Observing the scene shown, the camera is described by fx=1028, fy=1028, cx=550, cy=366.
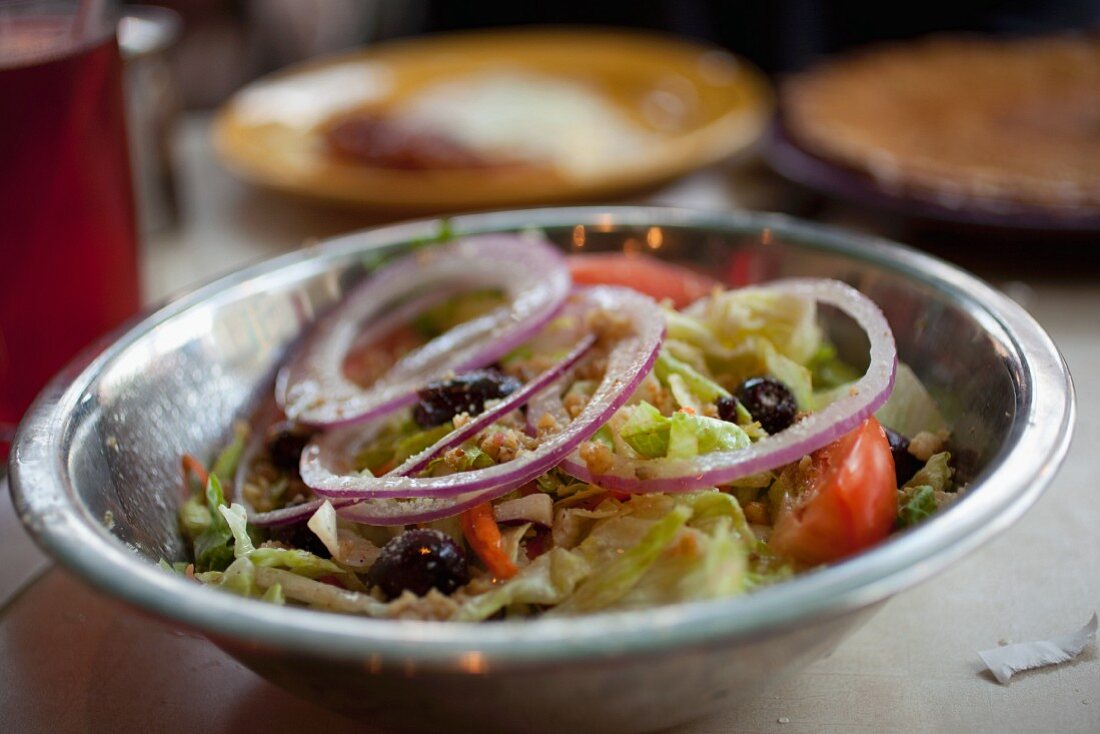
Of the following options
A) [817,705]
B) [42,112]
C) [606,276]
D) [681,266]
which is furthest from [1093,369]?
[42,112]

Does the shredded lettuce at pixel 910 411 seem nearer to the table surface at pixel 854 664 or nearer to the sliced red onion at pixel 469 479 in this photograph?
the table surface at pixel 854 664

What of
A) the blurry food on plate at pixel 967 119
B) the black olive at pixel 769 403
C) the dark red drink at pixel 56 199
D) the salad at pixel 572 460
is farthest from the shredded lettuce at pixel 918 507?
the dark red drink at pixel 56 199

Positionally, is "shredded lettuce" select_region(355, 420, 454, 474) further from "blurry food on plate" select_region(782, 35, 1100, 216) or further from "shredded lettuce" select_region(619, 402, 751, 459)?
"blurry food on plate" select_region(782, 35, 1100, 216)

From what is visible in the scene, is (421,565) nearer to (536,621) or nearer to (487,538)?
(487,538)

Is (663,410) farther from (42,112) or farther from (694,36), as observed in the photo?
(694,36)

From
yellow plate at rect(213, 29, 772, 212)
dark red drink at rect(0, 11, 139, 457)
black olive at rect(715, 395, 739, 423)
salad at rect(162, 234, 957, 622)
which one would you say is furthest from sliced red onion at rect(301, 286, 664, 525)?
yellow plate at rect(213, 29, 772, 212)

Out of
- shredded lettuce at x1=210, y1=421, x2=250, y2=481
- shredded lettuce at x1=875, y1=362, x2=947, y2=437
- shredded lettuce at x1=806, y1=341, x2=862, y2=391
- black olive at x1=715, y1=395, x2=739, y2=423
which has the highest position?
black olive at x1=715, y1=395, x2=739, y2=423
